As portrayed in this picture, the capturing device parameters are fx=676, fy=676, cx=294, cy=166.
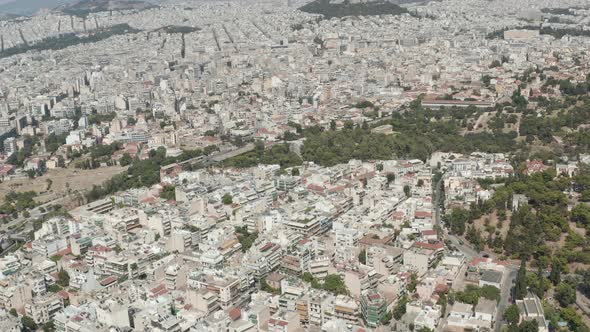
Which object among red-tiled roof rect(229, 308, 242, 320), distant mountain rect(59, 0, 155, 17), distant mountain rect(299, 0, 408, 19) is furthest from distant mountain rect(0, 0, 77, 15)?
red-tiled roof rect(229, 308, 242, 320)

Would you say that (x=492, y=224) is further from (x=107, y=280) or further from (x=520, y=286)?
(x=107, y=280)

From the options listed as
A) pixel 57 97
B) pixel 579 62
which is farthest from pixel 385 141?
pixel 57 97

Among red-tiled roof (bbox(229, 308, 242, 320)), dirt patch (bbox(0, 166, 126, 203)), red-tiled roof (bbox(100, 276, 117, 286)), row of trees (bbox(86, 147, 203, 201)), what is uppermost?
red-tiled roof (bbox(229, 308, 242, 320))

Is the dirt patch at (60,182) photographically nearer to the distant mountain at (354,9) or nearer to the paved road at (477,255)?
the paved road at (477,255)

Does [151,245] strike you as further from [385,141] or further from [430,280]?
[385,141]

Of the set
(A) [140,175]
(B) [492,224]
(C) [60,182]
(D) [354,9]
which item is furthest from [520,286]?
(D) [354,9]

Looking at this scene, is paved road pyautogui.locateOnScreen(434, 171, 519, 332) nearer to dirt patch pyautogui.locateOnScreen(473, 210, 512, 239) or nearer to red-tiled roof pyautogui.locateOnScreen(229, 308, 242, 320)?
dirt patch pyautogui.locateOnScreen(473, 210, 512, 239)
